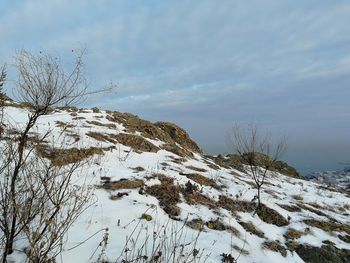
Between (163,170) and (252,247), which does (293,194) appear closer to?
(163,170)

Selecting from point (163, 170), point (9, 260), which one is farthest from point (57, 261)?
point (163, 170)

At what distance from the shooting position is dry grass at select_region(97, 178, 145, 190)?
7.99 meters

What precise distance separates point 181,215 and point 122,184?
5.40ft

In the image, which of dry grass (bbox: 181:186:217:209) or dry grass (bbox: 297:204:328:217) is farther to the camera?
dry grass (bbox: 297:204:328:217)

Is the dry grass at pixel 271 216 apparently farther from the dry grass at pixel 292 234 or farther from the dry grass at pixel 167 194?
the dry grass at pixel 167 194

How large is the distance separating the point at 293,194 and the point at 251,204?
3.54 m

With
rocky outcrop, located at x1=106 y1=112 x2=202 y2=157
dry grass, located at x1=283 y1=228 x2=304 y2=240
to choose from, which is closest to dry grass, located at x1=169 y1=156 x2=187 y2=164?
rocky outcrop, located at x1=106 y1=112 x2=202 y2=157

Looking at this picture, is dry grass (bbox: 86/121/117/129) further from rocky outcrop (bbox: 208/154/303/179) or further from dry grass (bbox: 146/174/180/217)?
dry grass (bbox: 146/174/180/217)

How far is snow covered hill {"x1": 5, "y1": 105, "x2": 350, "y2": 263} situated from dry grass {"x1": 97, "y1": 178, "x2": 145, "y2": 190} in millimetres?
22

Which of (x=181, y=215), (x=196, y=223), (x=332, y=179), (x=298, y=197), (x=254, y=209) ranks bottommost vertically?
(x=332, y=179)

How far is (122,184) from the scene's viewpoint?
8.20 meters

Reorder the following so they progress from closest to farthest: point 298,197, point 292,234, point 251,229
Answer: point 251,229, point 292,234, point 298,197

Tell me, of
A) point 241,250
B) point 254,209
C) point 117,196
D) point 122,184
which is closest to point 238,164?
point 254,209

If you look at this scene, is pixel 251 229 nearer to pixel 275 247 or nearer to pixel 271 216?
pixel 275 247
